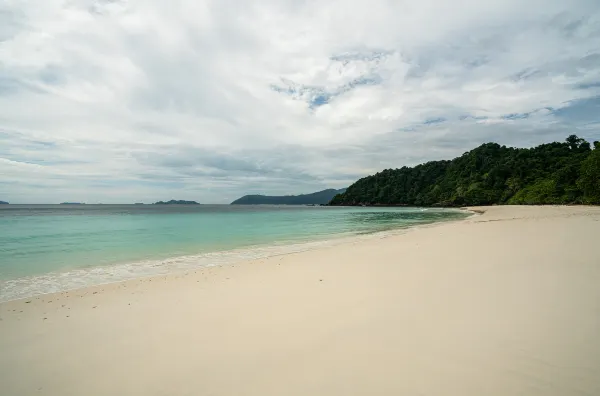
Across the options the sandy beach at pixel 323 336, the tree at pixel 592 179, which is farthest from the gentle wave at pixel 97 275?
the tree at pixel 592 179

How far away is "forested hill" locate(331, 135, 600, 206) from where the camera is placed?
49781mm

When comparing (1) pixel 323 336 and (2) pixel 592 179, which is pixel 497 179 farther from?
(1) pixel 323 336

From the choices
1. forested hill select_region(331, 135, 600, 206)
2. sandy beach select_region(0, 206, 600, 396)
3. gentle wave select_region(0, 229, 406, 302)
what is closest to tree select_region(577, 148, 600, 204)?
forested hill select_region(331, 135, 600, 206)

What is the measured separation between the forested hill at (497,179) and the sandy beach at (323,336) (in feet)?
156

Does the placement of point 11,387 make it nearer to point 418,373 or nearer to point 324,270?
point 418,373

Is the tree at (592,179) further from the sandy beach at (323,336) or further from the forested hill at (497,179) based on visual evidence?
the sandy beach at (323,336)

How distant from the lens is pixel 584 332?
3.26 meters

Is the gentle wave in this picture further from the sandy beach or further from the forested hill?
the forested hill

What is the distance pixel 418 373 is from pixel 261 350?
5.85ft

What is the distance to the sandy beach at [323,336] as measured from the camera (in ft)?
8.56

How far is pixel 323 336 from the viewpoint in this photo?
3541 mm

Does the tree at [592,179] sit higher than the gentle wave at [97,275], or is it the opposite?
the tree at [592,179]

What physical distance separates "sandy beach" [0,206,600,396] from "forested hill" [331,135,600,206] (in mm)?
47655

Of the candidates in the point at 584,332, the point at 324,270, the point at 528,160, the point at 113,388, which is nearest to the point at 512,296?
the point at 584,332
